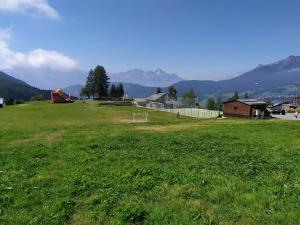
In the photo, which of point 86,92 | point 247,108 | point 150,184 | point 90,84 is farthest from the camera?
point 86,92

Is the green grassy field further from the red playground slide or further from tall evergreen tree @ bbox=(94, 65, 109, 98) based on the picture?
tall evergreen tree @ bbox=(94, 65, 109, 98)

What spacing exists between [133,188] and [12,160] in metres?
6.75

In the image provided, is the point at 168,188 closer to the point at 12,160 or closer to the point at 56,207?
the point at 56,207

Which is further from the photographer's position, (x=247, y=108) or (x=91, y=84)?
(x=91, y=84)

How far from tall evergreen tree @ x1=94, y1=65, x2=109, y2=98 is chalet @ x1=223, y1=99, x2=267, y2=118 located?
90.5 m

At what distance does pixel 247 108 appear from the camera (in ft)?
267

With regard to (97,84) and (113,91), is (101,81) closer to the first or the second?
(97,84)

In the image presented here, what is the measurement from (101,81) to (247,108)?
98.6 meters

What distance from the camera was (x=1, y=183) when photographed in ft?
35.8

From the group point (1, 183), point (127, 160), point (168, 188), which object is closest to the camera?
point (168, 188)

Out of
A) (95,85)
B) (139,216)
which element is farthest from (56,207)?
(95,85)

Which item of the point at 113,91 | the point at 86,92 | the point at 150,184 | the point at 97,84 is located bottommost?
the point at 150,184

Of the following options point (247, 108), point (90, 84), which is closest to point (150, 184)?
point (247, 108)

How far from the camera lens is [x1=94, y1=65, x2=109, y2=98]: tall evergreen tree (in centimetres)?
16462
